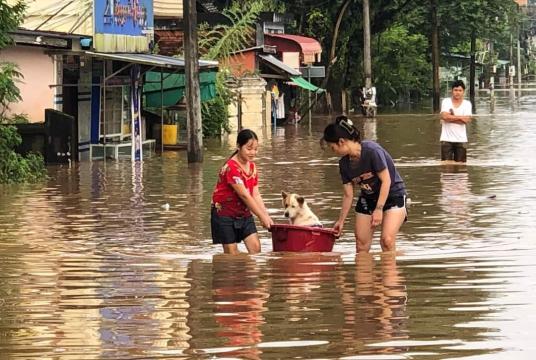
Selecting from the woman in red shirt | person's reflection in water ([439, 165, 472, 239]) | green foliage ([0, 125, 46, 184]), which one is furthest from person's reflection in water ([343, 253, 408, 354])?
green foliage ([0, 125, 46, 184])

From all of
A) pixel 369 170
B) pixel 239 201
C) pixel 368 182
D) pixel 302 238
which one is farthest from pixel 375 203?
pixel 239 201

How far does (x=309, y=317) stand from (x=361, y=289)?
1315 millimetres

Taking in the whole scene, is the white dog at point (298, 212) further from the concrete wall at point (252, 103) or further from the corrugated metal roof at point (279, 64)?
the corrugated metal roof at point (279, 64)

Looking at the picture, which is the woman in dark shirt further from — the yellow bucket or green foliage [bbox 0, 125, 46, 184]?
the yellow bucket

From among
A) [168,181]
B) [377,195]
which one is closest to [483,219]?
[377,195]

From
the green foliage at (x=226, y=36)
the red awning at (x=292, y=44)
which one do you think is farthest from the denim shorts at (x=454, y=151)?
the red awning at (x=292, y=44)

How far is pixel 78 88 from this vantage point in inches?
1217

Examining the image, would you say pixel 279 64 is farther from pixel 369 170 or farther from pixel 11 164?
pixel 369 170

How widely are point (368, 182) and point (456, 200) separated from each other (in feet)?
21.9

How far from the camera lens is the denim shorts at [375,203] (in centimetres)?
1125

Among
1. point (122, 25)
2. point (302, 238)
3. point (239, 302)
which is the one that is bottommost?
point (239, 302)

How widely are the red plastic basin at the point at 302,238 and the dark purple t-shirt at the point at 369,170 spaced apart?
54 cm

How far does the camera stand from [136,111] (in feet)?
105

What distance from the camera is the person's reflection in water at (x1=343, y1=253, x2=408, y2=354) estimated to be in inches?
294
